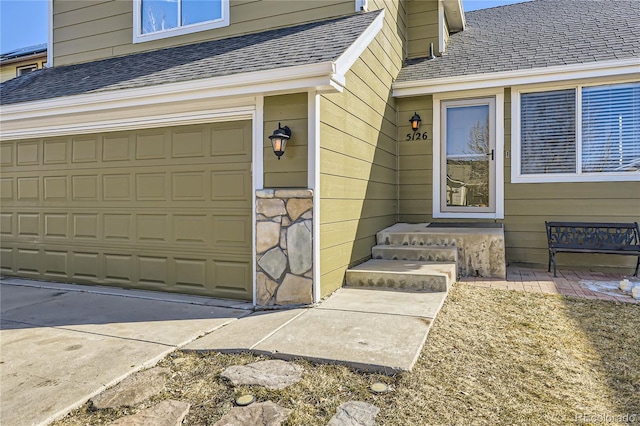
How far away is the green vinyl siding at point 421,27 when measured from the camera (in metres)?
7.13

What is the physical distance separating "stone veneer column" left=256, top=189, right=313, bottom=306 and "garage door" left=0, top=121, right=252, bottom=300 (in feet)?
0.87

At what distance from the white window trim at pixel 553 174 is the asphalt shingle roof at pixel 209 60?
262 centimetres

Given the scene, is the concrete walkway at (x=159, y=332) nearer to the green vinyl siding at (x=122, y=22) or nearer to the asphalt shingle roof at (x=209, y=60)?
the asphalt shingle roof at (x=209, y=60)

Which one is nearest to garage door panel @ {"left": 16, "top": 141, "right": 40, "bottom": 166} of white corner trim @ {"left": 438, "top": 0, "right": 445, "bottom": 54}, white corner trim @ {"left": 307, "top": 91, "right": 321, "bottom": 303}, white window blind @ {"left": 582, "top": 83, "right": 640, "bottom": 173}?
white corner trim @ {"left": 307, "top": 91, "right": 321, "bottom": 303}

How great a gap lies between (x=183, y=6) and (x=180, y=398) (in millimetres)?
5590

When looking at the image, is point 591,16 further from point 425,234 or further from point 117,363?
point 117,363

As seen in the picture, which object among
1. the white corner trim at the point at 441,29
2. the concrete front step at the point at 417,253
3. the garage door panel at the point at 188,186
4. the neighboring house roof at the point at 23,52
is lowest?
the concrete front step at the point at 417,253

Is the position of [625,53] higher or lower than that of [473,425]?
higher

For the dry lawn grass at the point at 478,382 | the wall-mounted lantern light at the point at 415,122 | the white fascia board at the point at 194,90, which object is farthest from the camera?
the wall-mounted lantern light at the point at 415,122

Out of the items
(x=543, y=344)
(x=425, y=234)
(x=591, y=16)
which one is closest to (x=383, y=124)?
(x=425, y=234)

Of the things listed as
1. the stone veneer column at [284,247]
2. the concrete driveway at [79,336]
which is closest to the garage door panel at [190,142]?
the stone veneer column at [284,247]

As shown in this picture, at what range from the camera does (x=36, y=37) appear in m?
13.7

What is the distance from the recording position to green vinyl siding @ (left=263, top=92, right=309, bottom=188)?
4027mm

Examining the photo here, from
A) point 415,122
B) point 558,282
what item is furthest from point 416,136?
point 558,282
